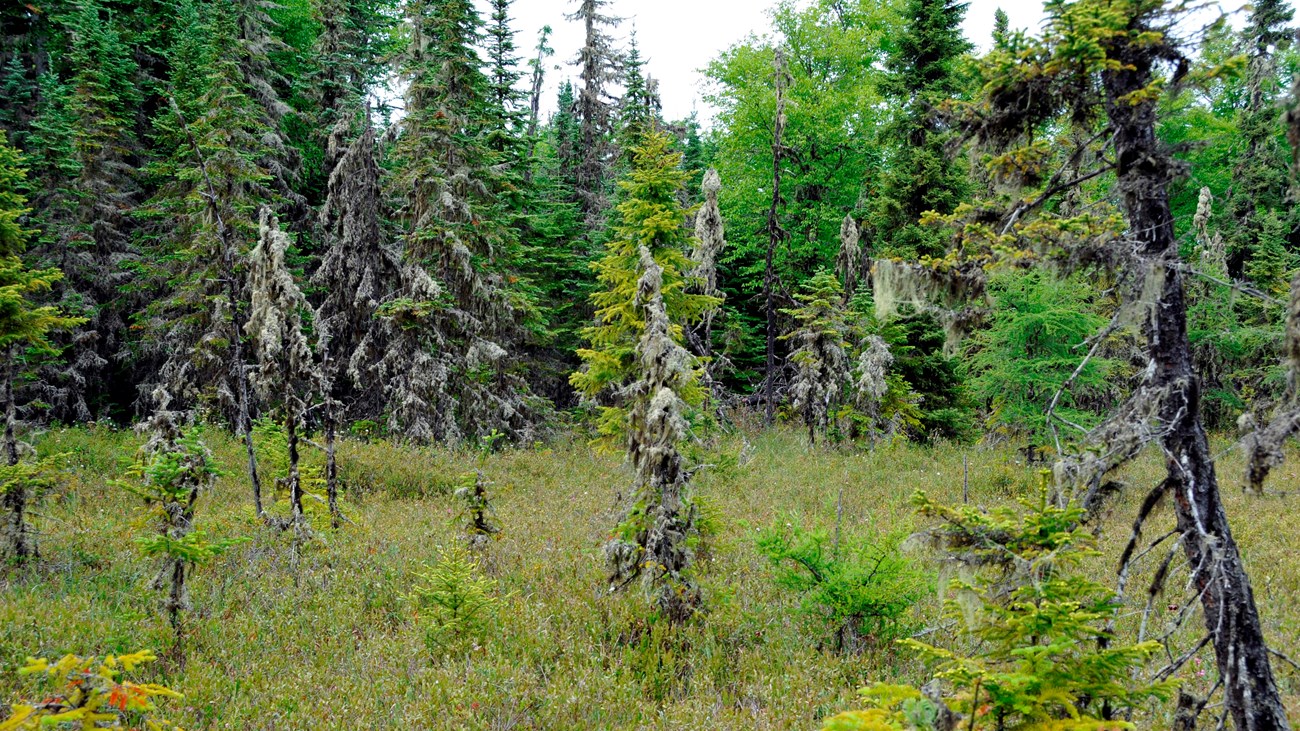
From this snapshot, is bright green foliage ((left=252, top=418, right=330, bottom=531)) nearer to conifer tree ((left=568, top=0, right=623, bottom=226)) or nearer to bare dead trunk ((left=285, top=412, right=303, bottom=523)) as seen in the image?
bare dead trunk ((left=285, top=412, right=303, bottom=523))

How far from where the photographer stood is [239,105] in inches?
707

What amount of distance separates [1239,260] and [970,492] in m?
20.9

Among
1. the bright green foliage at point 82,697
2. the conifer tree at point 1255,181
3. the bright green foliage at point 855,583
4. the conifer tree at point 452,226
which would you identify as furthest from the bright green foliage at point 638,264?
the conifer tree at point 1255,181

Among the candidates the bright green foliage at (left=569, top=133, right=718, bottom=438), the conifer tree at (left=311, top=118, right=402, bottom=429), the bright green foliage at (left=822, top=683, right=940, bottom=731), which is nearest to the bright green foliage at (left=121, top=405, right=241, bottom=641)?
the bright green foliage at (left=569, top=133, right=718, bottom=438)

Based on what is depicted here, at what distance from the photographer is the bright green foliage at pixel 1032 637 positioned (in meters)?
3.60

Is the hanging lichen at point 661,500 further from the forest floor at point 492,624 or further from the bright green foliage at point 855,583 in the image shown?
the bright green foliage at point 855,583

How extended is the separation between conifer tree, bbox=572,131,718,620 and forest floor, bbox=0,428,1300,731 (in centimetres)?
50

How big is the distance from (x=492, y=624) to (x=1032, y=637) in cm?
591

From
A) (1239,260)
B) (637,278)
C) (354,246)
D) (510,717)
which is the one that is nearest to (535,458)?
(354,246)

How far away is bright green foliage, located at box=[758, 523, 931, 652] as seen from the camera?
7266 millimetres

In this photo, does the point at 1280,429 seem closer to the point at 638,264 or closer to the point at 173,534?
the point at 638,264

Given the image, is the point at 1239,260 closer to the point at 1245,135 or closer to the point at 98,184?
the point at 1245,135

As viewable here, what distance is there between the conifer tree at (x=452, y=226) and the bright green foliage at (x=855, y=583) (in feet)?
42.1

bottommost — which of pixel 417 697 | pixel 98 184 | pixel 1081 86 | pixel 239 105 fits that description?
pixel 417 697
